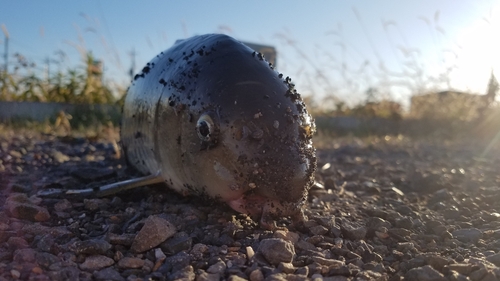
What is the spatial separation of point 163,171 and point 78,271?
1.00m

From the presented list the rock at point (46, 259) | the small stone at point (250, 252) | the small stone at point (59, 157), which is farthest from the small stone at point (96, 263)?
the small stone at point (59, 157)

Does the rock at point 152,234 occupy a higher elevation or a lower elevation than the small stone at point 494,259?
higher

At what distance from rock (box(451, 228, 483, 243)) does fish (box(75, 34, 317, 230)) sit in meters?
0.82

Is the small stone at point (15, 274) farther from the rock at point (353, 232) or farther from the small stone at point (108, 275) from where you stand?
the rock at point (353, 232)

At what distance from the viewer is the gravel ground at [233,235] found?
1.86 m

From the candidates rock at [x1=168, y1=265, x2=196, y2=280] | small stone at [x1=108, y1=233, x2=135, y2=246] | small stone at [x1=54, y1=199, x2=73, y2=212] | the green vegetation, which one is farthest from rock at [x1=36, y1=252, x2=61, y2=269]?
the green vegetation

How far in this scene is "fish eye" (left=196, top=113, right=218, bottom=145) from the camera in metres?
2.23

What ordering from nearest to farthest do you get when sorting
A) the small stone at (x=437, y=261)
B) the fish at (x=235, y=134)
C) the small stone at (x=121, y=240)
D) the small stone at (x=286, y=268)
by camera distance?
the small stone at (x=286, y=268), the small stone at (x=437, y=261), the small stone at (x=121, y=240), the fish at (x=235, y=134)

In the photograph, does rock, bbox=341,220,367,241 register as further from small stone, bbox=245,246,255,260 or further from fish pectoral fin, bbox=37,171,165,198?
fish pectoral fin, bbox=37,171,165,198

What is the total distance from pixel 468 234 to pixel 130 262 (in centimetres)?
169

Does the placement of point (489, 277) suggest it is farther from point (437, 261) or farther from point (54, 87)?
point (54, 87)

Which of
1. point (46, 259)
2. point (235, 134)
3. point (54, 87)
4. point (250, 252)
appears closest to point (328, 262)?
point (250, 252)

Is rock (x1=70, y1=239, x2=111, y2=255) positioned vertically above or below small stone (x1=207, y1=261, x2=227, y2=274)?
above

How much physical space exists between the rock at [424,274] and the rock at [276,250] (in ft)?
1.55
